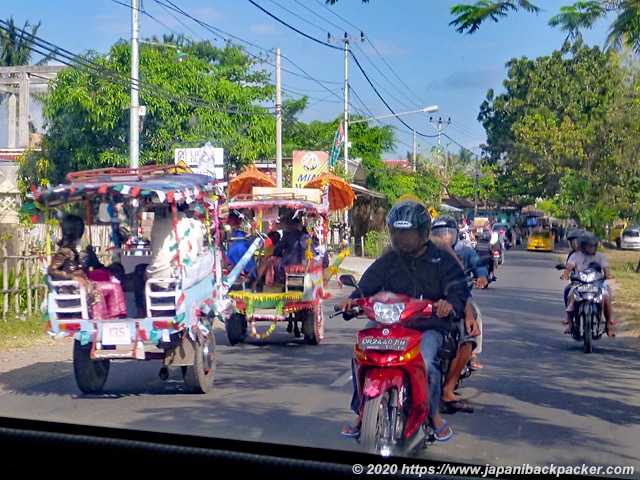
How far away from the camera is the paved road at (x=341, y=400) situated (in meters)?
6.27

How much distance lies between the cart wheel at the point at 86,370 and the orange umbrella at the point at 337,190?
6913 millimetres

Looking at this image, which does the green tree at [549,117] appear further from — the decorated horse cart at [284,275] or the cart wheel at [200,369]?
the cart wheel at [200,369]

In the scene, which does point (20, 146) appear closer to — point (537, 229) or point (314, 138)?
point (314, 138)

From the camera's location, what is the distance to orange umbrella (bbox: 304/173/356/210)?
1492cm

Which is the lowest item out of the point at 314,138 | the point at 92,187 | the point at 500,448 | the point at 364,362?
the point at 500,448

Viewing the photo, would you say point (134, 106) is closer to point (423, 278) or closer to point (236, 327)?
point (236, 327)

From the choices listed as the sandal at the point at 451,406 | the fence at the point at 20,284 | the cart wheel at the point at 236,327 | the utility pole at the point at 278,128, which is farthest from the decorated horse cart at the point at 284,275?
the utility pole at the point at 278,128

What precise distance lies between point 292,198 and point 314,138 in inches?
981

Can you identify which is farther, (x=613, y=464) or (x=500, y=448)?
(x=500, y=448)

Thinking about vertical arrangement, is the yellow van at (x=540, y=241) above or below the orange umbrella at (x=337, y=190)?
below

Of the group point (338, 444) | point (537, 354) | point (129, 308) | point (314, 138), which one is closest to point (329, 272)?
point (537, 354)

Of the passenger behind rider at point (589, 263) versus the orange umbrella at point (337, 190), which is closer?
the passenger behind rider at point (589, 263)

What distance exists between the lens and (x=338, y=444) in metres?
6.09

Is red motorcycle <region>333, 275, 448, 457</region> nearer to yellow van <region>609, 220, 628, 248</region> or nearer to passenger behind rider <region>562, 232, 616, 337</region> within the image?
passenger behind rider <region>562, 232, 616, 337</region>
